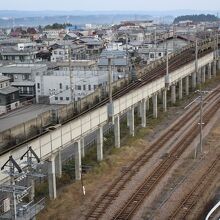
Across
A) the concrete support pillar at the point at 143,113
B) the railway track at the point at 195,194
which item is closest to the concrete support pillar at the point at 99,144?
the railway track at the point at 195,194

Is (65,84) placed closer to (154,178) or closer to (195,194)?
→ (154,178)

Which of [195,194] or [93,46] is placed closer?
[195,194]

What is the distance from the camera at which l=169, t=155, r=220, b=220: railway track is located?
1473cm

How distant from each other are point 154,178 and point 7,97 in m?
19.3

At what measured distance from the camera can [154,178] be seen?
59.0ft

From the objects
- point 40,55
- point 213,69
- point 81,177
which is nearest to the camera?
point 81,177

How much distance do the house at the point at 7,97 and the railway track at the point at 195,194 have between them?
1911 cm

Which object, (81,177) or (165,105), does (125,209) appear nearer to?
(81,177)

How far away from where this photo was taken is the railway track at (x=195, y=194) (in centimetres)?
1473

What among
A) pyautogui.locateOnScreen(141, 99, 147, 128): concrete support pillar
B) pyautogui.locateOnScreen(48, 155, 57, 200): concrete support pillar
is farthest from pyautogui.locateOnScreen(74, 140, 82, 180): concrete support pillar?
pyautogui.locateOnScreen(141, 99, 147, 128): concrete support pillar

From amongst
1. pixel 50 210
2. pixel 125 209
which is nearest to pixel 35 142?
pixel 50 210

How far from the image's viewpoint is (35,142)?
1473 centimetres

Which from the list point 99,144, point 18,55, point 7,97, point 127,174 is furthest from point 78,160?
point 18,55

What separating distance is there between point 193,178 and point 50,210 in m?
5.87
